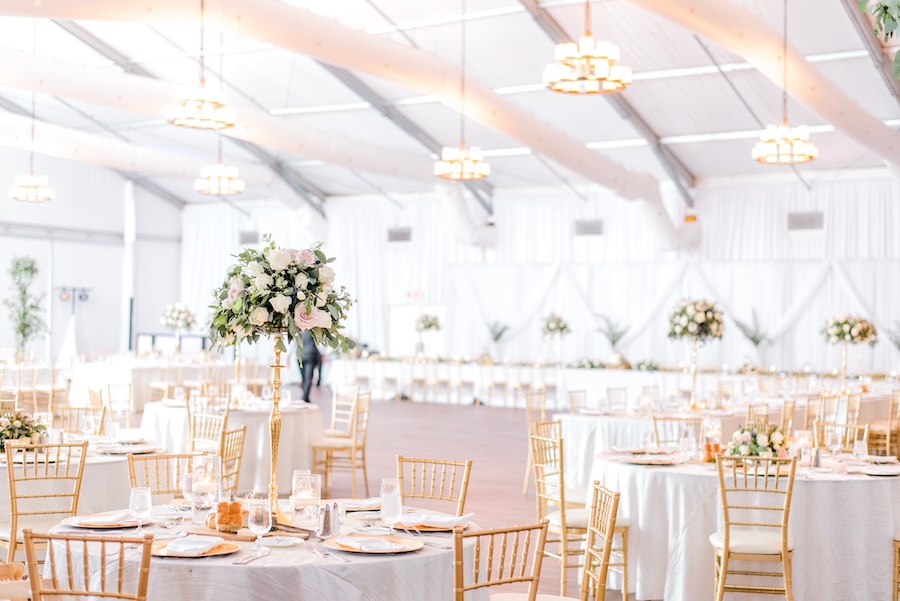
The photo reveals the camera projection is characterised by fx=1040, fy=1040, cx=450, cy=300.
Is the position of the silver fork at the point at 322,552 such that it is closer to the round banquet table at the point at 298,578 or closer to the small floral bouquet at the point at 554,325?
the round banquet table at the point at 298,578

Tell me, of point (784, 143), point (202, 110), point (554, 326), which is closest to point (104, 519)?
point (202, 110)

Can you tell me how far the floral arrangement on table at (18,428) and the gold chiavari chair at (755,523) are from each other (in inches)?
151

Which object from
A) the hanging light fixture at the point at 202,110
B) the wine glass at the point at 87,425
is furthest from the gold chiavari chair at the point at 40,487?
the hanging light fixture at the point at 202,110

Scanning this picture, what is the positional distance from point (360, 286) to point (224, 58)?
22.3ft

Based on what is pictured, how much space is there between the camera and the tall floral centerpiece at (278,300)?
4031mm

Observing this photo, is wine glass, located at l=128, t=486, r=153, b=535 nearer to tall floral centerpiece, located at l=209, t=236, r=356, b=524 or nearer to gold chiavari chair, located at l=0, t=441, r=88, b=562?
tall floral centerpiece, located at l=209, t=236, r=356, b=524

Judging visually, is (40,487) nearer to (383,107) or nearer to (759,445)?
(759,445)

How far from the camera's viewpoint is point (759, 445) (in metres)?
5.73

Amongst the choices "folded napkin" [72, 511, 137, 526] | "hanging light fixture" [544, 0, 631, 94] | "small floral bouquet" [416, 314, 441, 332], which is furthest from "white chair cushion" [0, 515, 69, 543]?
"small floral bouquet" [416, 314, 441, 332]

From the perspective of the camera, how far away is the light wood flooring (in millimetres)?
8375

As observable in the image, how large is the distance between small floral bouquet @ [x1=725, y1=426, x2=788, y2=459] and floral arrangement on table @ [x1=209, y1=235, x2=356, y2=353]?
2.65 metres

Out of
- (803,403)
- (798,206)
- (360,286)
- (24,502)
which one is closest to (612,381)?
(798,206)

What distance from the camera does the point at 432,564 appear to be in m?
3.59

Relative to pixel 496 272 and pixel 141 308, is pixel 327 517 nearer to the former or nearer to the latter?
pixel 496 272
